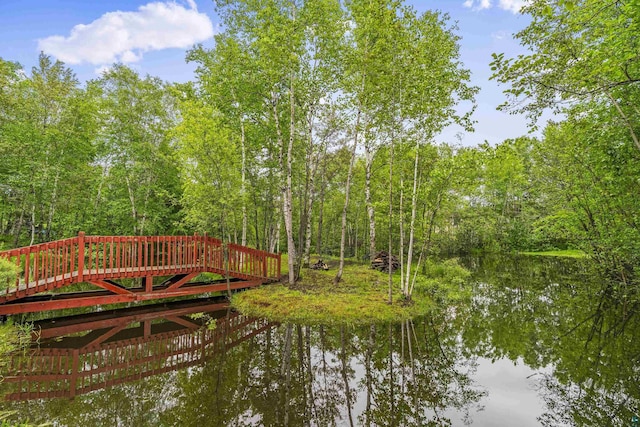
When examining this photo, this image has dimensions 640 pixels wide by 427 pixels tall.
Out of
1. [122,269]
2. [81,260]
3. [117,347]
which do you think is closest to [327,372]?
[117,347]

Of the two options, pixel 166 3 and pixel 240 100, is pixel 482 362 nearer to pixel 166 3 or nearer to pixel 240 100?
pixel 240 100

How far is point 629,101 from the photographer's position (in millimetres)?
7969

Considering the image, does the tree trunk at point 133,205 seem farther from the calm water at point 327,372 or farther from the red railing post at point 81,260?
the red railing post at point 81,260

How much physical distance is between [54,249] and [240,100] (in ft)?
29.2

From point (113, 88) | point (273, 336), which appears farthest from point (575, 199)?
point (113, 88)

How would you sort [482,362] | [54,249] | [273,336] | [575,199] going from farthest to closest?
[575,199]
[54,249]
[273,336]
[482,362]

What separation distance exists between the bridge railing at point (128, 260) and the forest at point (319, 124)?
1.18m

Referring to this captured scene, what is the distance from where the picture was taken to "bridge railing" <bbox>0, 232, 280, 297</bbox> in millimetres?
8312

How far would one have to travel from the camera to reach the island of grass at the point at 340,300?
901cm

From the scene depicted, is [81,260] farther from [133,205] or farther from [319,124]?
[319,124]

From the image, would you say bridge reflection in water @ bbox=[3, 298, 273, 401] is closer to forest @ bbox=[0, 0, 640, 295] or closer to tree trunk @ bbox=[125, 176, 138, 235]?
forest @ bbox=[0, 0, 640, 295]

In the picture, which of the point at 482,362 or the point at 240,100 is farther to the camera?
the point at 240,100

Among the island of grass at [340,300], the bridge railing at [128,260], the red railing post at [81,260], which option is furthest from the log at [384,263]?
the red railing post at [81,260]

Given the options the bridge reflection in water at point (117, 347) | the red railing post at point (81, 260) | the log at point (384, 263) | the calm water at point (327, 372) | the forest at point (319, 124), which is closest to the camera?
the calm water at point (327, 372)
